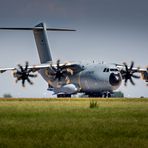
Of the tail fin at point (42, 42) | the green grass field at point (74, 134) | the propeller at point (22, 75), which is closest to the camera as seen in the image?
the green grass field at point (74, 134)

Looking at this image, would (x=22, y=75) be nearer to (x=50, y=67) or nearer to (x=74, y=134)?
(x=50, y=67)

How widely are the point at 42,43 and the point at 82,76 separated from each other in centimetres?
1169

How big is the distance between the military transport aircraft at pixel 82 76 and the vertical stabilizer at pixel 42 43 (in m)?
1.24

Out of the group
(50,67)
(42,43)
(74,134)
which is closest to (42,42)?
(42,43)

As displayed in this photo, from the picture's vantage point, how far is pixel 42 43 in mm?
87625

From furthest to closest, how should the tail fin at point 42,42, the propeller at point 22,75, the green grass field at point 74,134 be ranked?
the tail fin at point 42,42, the propeller at point 22,75, the green grass field at point 74,134

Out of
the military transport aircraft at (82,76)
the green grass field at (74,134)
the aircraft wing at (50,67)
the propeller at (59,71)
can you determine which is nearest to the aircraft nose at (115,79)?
the military transport aircraft at (82,76)

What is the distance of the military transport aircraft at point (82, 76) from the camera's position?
73.6 meters

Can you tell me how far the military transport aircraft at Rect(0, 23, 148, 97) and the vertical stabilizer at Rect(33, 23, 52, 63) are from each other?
1242 millimetres

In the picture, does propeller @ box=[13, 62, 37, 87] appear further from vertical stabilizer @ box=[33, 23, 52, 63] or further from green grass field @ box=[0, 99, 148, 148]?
green grass field @ box=[0, 99, 148, 148]

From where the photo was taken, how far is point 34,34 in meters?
87.8

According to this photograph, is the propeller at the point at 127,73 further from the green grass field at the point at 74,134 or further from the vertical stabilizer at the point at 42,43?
the green grass field at the point at 74,134

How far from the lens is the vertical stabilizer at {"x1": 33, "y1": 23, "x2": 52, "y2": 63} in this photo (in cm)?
8650

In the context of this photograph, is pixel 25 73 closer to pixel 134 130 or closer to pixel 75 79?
pixel 75 79
